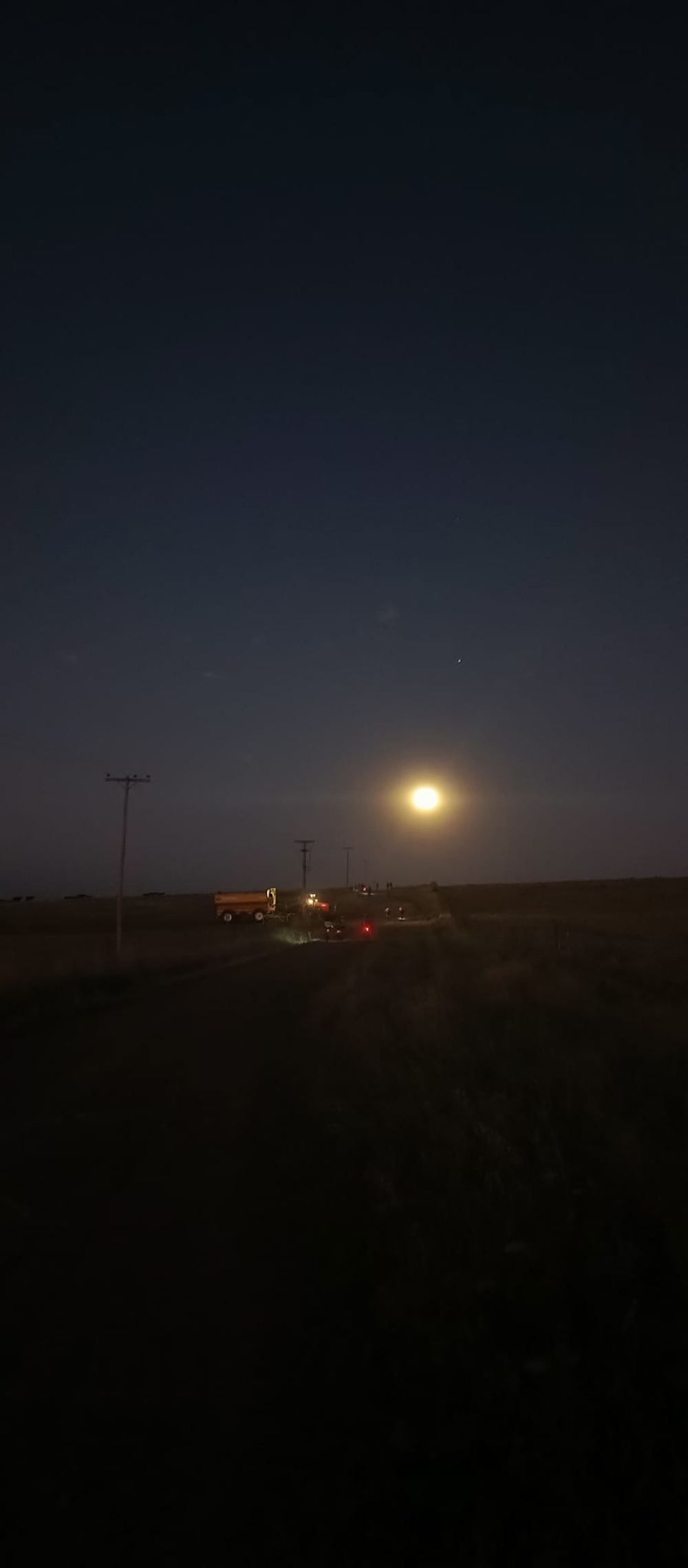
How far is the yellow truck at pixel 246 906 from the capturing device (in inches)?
3583

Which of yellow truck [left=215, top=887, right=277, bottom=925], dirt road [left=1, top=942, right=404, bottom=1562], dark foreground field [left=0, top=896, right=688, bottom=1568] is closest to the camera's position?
dark foreground field [left=0, top=896, right=688, bottom=1568]

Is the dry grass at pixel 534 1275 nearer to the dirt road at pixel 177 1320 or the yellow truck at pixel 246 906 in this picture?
the dirt road at pixel 177 1320

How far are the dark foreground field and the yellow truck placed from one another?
76515 millimetres

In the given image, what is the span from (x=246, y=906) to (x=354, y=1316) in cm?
8651

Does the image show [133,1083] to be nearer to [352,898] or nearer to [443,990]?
[443,990]

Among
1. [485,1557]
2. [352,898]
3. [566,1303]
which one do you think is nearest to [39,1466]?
[485,1557]

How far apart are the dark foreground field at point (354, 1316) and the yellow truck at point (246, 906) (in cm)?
7651

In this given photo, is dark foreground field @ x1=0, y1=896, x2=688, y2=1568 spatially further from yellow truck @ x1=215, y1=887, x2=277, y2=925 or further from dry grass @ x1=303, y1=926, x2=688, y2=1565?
yellow truck @ x1=215, y1=887, x2=277, y2=925

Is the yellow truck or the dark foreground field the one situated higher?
the yellow truck

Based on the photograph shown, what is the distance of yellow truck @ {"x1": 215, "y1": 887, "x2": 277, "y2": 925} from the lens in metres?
91.0

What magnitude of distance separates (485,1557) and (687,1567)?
68 centimetres

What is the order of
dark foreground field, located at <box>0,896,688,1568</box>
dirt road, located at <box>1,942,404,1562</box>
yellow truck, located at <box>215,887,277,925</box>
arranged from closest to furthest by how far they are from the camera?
dark foreground field, located at <box>0,896,688,1568</box> → dirt road, located at <box>1,942,404,1562</box> → yellow truck, located at <box>215,887,277,925</box>

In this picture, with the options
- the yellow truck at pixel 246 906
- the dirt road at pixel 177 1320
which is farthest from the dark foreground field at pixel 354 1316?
the yellow truck at pixel 246 906

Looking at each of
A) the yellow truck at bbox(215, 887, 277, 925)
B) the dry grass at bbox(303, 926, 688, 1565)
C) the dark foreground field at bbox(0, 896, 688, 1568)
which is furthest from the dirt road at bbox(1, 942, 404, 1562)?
the yellow truck at bbox(215, 887, 277, 925)
